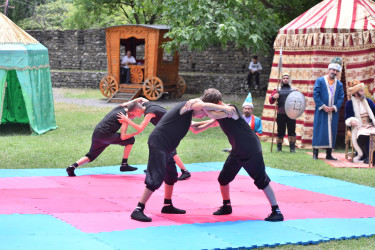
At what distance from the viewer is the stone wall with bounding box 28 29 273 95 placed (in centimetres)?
2494

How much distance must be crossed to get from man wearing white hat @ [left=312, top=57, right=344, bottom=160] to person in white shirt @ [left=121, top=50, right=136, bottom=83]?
12049 mm

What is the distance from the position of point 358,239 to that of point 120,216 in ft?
7.65

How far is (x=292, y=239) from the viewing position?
18.9 feet

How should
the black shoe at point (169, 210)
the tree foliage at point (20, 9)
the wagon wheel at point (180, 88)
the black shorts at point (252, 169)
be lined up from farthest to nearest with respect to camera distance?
the tree foliage at point (20, 9) → the wagon wheel at point (180, 88) → the black shoe at point (169, 210) → the black shorts at point (252, 169)

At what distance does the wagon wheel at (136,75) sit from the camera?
22.0m

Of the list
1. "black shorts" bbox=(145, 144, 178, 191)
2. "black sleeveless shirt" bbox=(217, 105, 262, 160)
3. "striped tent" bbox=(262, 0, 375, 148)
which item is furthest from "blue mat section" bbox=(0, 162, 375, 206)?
"black shorts" bbox=(145, 144, 178, 191)

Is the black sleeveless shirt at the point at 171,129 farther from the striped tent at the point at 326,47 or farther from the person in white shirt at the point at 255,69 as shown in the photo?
the person in white shirt at the point at 255,69

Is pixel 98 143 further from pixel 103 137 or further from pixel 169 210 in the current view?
pixel 169 210

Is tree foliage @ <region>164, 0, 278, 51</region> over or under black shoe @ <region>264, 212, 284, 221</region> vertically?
over

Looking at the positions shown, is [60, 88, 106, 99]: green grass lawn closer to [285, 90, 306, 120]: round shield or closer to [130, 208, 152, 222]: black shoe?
[285, 90, 306, 120]: round shield

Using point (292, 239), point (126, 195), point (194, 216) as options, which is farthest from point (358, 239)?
point (126, 195)

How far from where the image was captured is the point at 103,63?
2897 centimetres

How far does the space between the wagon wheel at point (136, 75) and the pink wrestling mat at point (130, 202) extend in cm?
1299

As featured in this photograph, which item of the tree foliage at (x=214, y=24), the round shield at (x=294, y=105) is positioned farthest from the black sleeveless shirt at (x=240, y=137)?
the tree foliage at (x=214, y=24)
